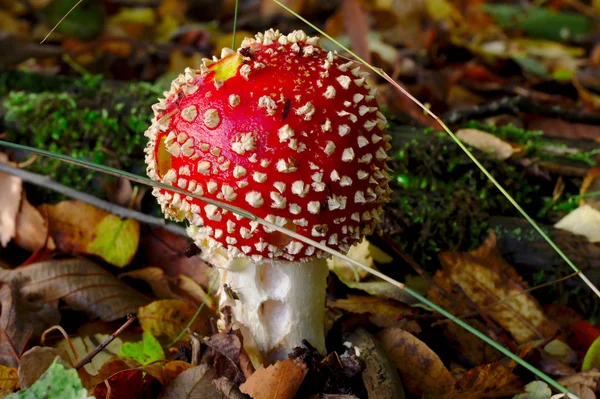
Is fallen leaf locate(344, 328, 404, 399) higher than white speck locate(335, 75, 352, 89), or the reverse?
white speck locate(335, 75, 352, 89)

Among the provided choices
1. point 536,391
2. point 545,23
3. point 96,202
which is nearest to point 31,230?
point 96,202

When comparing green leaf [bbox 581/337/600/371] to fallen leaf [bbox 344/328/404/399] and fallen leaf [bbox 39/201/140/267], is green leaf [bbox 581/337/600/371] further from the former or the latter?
fallen leaf [bbox 39/201/140/267]

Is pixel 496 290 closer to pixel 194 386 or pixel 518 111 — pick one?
pixel 194 386

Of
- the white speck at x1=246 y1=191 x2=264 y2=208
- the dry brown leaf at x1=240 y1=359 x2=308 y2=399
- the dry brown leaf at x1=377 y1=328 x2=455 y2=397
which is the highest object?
the white speck at x1=246 y1=191 x2=264 y2=208

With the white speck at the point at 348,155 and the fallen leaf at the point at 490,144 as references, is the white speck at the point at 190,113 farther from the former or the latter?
the fallen leaf at the point at 490,144

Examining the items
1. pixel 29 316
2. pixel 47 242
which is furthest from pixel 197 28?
pixel 29 316

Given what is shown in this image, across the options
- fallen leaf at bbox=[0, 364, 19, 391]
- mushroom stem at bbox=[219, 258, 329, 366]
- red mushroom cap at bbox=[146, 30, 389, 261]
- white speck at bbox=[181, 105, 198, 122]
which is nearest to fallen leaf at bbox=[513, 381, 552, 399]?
mushroom stem at bbox=[219, 258, 329, 366]
